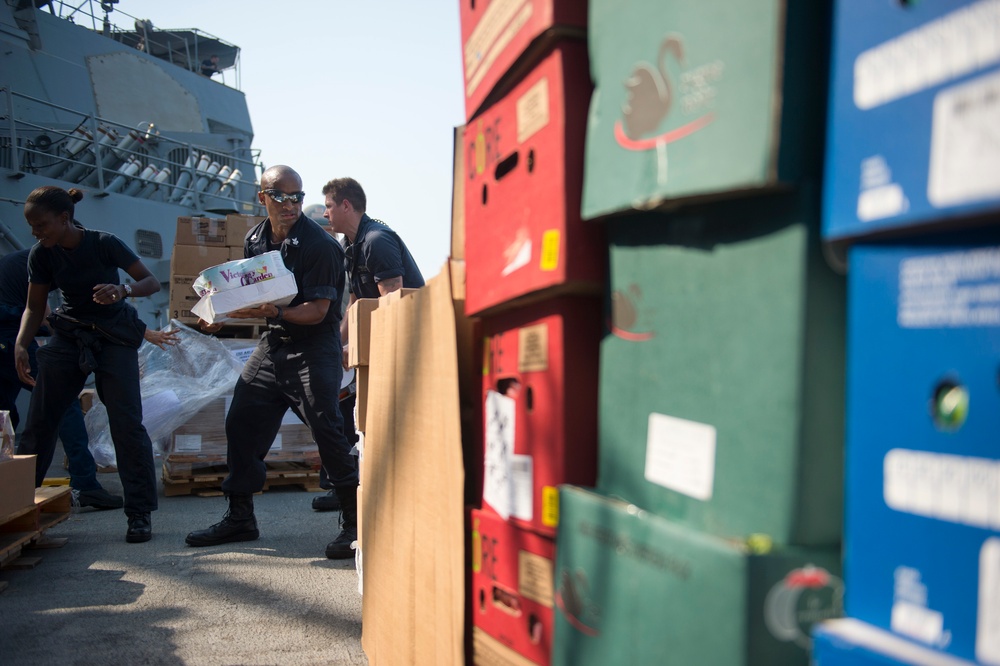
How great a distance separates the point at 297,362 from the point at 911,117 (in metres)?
3.93


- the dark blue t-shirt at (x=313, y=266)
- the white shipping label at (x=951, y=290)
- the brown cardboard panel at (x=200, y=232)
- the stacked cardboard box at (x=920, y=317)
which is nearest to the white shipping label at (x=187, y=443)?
the brown cardboard panel at (x=200, y=232)

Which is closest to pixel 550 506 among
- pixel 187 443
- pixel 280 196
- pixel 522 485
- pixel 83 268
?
pixel 522 485

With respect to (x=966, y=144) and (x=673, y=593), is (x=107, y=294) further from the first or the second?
(x=966, y=144)

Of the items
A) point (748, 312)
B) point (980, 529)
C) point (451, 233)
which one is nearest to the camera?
point (980, 529)

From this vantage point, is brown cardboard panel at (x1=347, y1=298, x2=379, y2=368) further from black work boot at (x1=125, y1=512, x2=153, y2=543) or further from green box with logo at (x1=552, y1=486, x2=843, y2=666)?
black work boot at (x1=125, y1=512, x2=153, y2=543)

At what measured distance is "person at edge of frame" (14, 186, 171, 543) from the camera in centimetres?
495

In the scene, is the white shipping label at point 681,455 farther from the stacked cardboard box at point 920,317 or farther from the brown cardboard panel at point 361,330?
the brown cardboard panel at point 361,330

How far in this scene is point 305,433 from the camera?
→ 716 cm

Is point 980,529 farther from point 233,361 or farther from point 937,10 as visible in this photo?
point 233,361

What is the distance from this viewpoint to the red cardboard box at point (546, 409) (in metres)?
→ 1.50

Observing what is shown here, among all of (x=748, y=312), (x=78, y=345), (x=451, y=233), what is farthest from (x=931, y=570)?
(x=78, y=345)

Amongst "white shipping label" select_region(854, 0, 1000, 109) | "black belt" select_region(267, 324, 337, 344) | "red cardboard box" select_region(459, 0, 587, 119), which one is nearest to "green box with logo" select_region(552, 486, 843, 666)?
"white shipping label" select_region(854, 0, 1000, 109)

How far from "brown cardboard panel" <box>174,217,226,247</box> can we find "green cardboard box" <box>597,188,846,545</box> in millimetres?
7643

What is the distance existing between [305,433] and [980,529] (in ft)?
22.2
